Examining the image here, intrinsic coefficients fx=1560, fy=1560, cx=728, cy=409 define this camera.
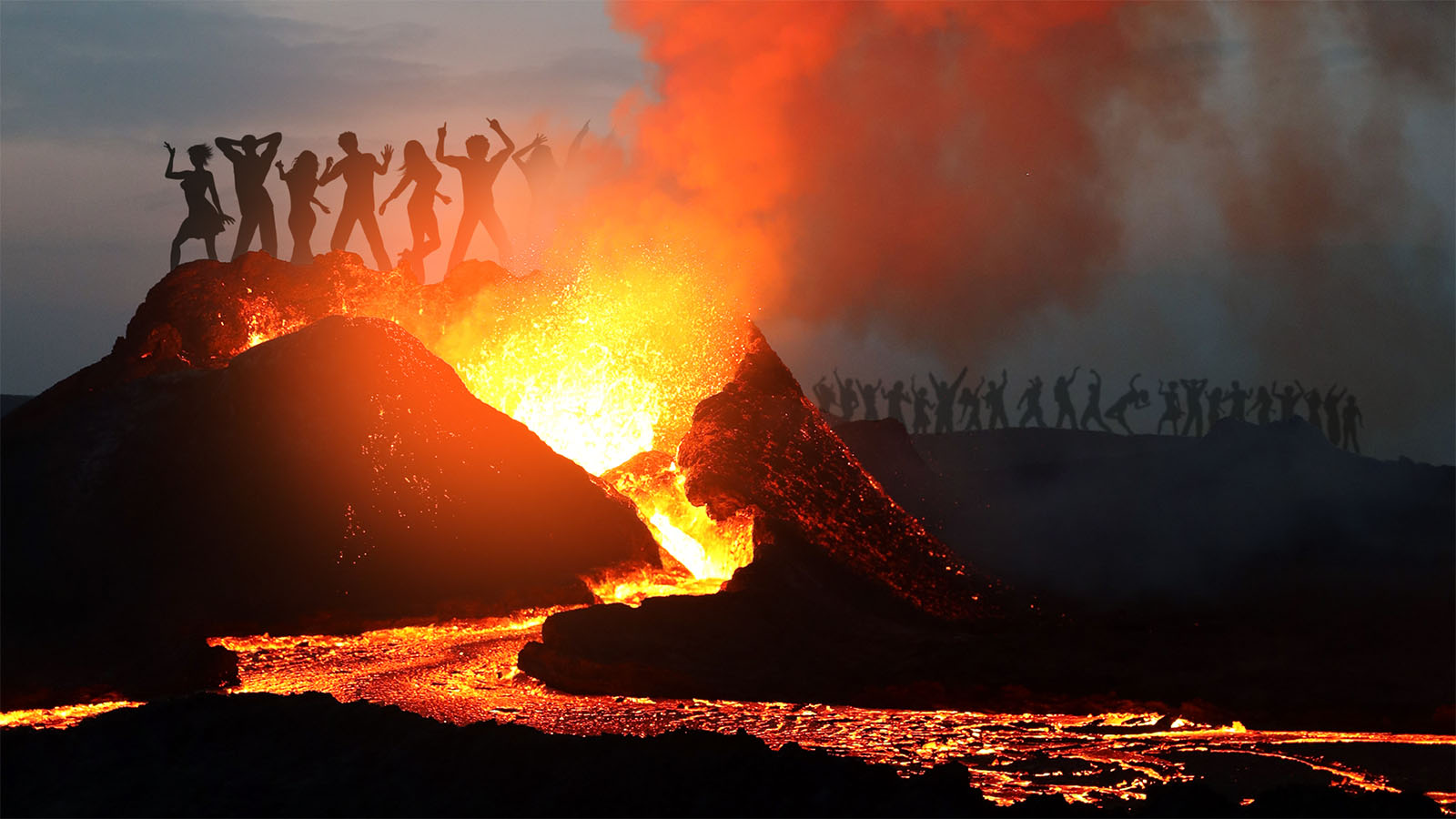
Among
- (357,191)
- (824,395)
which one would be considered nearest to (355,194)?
(357,191)

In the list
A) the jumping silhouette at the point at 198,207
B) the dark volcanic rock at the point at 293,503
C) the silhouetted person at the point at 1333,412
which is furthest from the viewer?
the silhouetted person at the point at 1333,412

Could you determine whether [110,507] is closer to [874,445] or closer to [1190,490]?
[874,445]

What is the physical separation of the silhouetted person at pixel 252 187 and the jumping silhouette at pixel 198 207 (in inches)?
13.0

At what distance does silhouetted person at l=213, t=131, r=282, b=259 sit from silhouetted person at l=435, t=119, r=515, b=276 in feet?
9.52

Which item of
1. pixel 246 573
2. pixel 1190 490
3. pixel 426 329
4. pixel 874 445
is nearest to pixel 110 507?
pixel 246 573

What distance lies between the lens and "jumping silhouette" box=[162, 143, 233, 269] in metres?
26.1

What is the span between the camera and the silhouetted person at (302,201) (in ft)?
88.7

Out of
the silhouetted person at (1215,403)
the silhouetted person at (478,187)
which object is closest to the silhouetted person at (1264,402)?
the silhouetted person at (1215,403)

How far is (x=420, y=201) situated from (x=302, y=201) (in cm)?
203

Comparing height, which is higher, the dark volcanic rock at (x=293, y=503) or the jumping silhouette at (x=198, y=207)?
the jumping silhouette at (x=198, y=207)

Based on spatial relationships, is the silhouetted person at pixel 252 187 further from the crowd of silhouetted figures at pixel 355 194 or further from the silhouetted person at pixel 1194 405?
the silhouetted person at pixel 1194 405

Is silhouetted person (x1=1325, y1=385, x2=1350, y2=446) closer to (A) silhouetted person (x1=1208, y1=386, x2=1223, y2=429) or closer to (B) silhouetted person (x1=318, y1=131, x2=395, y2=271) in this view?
(A) silhouetted person (x1=1208, y1=386, x2=1223, y2=429)

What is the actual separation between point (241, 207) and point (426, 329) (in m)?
3.98

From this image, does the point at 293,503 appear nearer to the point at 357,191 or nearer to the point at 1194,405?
the point at 357,191
